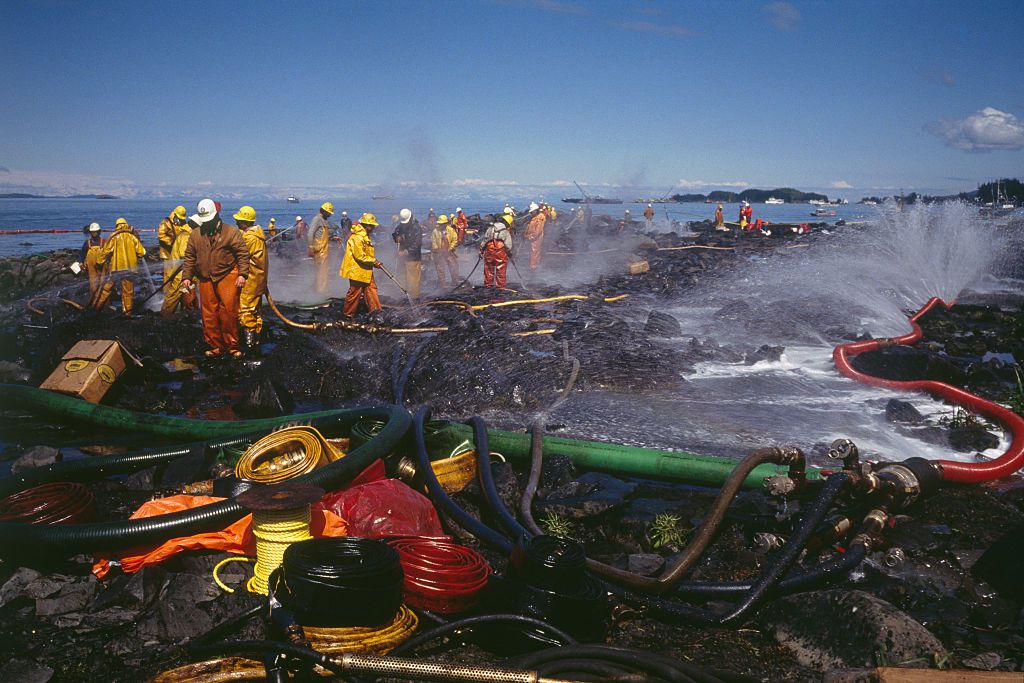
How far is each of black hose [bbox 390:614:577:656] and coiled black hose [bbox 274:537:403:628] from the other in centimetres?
19

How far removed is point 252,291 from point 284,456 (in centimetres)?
674

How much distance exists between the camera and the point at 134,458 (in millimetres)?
5684

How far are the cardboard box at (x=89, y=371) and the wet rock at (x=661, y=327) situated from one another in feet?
28.9

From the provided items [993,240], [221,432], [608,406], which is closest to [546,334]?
[608,406]

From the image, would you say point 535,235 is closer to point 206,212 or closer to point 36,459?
point 206,212

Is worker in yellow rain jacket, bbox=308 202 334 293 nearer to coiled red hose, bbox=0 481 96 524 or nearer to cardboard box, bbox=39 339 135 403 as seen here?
cardboard box, bbox=39 339 135 403

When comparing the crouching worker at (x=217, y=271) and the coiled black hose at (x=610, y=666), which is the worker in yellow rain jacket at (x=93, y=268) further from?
the coiled black hose at (x=610, y=666)

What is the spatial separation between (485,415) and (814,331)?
8857mm

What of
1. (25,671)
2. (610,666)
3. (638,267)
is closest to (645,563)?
(610,666)

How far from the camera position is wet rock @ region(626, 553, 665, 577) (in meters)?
4.25

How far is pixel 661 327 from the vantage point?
42.8 feet

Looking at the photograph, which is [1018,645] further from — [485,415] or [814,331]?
[814,331]

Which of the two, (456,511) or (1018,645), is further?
(456,511)

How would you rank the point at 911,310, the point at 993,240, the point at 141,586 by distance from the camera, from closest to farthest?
the point at 141,586, the point at 911,310, the point at 993,240
